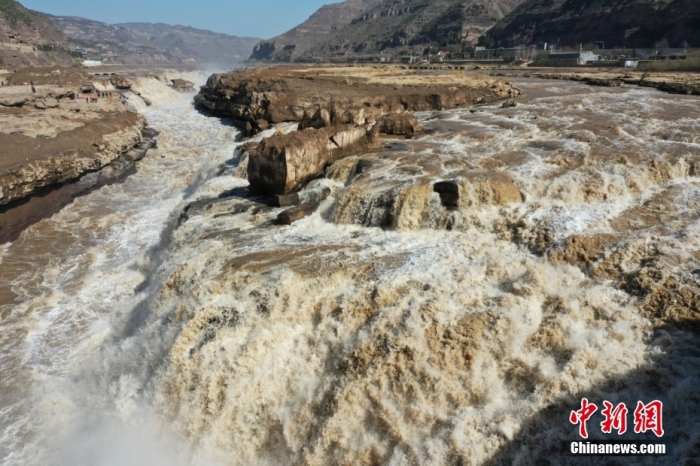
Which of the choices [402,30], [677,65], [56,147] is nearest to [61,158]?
[56,147]

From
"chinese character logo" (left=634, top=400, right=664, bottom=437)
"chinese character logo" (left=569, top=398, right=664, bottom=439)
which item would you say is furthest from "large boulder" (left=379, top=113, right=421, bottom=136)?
"chinese character logo" (left=634, top=400, right=664, bottom=437)

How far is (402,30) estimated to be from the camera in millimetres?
131375

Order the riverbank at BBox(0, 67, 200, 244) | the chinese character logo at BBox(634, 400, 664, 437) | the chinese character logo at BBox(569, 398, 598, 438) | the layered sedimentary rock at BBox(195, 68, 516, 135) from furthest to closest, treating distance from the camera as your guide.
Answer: the layered sedimentary rock at BBox(195, 68, 516, 135) → the riverbank at BBox(0, 67, 200, 244) → the chinese character logo at BBox(569, 398, 598, 438) → the chinese character logo at BBox(634, 400, 664, 437)

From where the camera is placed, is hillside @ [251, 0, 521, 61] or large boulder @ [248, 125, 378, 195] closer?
large boulder @ [248, 125, 378, 195]

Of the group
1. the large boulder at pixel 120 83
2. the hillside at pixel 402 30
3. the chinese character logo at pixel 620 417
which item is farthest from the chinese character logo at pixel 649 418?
the hillside at pixel 402 30

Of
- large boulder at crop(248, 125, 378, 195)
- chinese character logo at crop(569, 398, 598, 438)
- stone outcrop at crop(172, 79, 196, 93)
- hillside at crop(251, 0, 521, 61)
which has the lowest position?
chinese character logo at crop(569, 398, 598, 438)

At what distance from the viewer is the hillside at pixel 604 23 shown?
65.6 metres

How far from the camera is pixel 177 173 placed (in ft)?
74.2

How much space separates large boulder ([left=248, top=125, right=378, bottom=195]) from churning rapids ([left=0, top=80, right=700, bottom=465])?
978mm

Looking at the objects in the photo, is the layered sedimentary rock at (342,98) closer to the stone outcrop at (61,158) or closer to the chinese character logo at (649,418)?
the stone outcrop at (61,158)

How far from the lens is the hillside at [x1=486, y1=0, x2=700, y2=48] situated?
215ft

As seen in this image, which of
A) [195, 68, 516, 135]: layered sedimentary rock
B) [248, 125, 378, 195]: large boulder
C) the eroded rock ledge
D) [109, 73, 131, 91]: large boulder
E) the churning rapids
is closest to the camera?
the churning rapids

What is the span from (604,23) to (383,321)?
9104cm

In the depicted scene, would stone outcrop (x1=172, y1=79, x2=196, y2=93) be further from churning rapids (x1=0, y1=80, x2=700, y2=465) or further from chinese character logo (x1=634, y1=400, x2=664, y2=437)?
chinese character logo (x1=634, y1=400, x2=664, y2=437)
